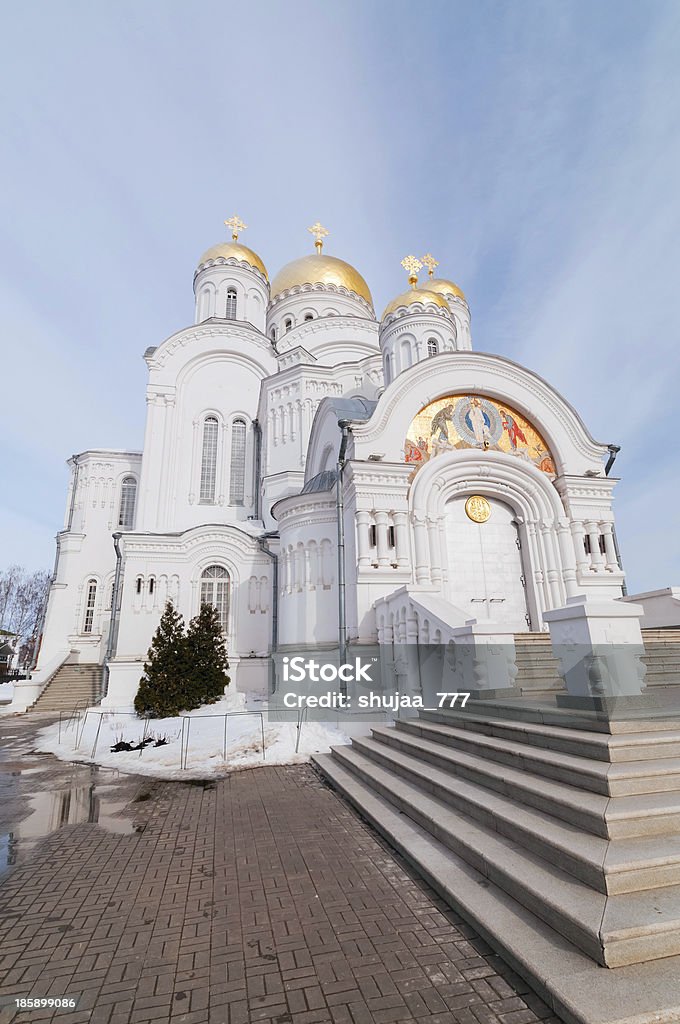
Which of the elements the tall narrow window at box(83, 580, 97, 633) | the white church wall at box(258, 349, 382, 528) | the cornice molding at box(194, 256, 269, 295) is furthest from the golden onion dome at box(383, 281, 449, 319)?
the tall narrow window at box(83, 580, 97, 633)

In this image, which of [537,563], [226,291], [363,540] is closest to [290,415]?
[226,291]

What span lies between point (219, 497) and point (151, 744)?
15872 mm

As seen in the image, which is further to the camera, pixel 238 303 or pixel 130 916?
pixel 238 303

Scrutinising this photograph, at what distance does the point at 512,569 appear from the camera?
13984mm

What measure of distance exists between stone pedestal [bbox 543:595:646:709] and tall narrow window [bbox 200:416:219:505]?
2111cm

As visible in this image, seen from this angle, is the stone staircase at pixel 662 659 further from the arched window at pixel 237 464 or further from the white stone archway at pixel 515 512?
the arched window at pixel 237 464

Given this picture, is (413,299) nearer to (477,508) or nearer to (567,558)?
(477,508)

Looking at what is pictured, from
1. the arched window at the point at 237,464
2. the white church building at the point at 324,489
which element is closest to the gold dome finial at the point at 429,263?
the white church building at the point at 324,489

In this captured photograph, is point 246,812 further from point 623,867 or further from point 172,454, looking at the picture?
point 172,454

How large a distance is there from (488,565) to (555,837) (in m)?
10.8

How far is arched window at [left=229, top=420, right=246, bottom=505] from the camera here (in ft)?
82.5

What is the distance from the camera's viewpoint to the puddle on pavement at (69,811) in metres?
5.06

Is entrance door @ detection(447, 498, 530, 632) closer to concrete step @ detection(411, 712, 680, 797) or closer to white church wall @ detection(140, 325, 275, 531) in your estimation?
concrete step @ detection(411, 712, 680, 797)

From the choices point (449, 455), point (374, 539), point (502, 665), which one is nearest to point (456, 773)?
point (502, 665)
